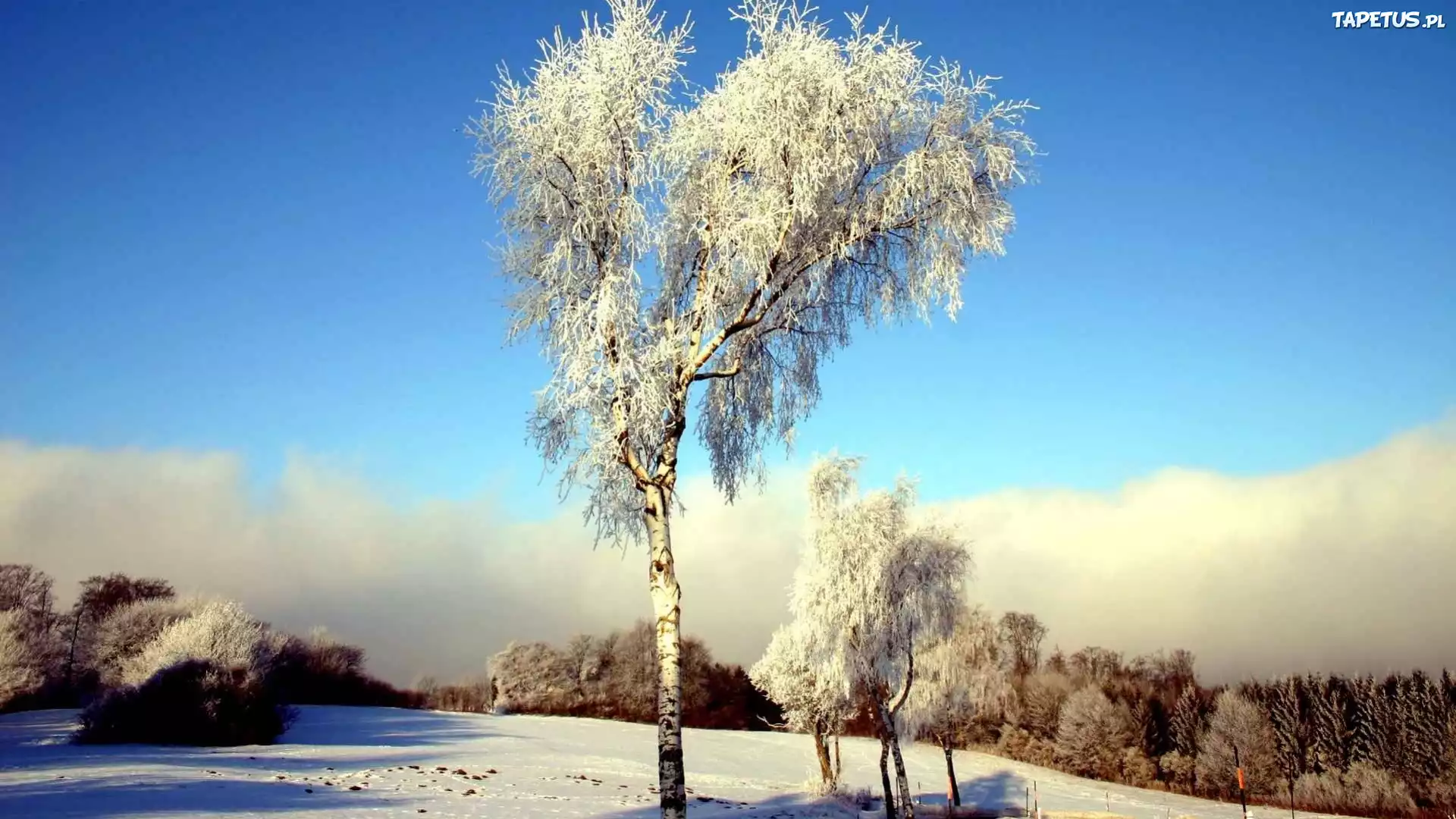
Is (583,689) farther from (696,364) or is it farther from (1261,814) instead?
(696,364)

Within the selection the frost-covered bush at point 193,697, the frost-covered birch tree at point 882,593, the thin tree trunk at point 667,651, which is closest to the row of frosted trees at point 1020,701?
the frost-covered birch tree at point 882,593

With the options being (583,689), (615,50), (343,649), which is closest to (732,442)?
(615,50)

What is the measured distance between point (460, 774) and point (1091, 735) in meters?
41.5

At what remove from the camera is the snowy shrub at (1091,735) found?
188 ft

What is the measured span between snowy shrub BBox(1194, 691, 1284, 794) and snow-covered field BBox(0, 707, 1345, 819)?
2621mm

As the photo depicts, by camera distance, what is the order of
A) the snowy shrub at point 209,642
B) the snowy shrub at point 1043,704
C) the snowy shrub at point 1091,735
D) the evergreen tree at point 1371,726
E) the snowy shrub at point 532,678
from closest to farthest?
the snowy shrub at point 209,642 → the evergreen tree at point 1371,726 → the snowy shrub at point 1091,735 → the snowy shrub at point 1043,704 → the snowy shrub at point 532,678

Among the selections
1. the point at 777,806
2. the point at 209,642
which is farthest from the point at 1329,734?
the point at 209,642

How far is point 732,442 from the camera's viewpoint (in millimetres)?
14703

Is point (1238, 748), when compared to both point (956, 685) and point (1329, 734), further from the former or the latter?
point (956, 685)

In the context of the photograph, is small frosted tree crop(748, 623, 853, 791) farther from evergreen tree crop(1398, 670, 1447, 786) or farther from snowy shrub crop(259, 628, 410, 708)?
snowy shrub crop(259, 628, 410, 708)

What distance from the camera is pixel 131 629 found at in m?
49.8

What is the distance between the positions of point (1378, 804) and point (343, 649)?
63.5m

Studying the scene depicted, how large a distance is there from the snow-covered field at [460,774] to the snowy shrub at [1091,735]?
210 centimetres

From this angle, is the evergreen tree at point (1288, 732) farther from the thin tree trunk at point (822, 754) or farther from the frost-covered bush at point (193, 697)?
the frost-covered bush at point (193, 697)
